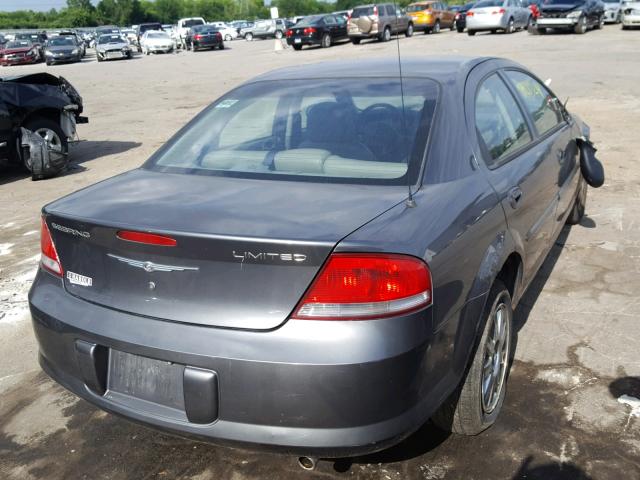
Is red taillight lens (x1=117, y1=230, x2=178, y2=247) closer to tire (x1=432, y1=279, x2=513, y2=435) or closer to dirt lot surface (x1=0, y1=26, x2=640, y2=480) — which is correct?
dirt lot surface (x1=0, y1=26, x2=640, y2=480)

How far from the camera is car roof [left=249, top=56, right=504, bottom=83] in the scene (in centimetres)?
330

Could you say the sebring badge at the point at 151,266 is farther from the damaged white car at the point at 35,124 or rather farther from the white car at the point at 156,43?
the white car at the point at 156,43

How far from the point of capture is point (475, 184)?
2.77 metres

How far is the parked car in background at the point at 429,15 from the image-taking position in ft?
115

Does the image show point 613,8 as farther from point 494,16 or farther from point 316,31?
point 316,31

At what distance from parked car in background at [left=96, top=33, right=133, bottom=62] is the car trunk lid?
120 feet

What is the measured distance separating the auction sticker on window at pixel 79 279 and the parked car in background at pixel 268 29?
155 ft

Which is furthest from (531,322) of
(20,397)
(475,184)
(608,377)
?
(20,397)

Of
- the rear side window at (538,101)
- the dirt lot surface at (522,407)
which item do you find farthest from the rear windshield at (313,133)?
the rear side window at (538,101)

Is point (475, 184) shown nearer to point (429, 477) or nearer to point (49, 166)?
point (429, 477)

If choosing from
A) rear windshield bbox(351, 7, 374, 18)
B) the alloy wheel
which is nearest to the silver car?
rear windshield bbox(351, 7, 374, 18)

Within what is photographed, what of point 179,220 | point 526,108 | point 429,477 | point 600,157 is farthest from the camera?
point 600,157

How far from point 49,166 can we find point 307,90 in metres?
6.33

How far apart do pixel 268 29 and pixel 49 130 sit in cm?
4315
